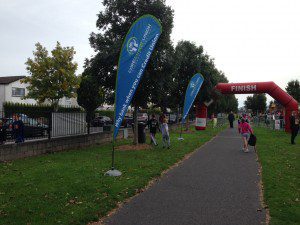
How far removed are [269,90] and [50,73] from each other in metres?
25.9

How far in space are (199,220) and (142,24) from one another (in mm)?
6385

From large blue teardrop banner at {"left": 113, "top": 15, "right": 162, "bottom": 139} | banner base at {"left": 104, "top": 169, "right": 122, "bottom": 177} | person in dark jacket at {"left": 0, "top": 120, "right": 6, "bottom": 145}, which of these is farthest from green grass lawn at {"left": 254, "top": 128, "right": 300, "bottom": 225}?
person in dark jacket at {"left": 0, "top": 120, "right": 6, "bottom": 145}

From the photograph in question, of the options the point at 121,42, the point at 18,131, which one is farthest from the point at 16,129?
the point at 121,42

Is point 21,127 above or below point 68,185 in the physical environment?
above

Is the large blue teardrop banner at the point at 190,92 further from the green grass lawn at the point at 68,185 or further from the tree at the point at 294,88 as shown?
the tree at the point at 294,88

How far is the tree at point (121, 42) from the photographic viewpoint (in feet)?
46.8

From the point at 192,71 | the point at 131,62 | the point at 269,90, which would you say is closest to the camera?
the point at 131,62

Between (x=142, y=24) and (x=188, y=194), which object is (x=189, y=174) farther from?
(x=142, y=24)

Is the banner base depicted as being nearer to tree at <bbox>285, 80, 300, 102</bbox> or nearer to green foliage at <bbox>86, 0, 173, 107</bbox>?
green foliage at <bbox>86, 0, 173, 107</bbox>

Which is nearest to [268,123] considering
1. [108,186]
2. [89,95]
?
[89,95]

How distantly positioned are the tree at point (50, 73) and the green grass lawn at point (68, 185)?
1145 inches

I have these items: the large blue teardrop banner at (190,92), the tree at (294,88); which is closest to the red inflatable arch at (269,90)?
the large blue teardrop banner at (190,92)

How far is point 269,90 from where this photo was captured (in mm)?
26891

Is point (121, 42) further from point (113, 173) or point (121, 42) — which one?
point (113, 173)
